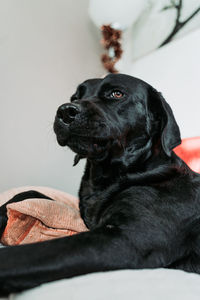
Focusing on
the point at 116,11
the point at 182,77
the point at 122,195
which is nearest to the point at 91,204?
the point at 122,195

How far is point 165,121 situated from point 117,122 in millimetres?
205

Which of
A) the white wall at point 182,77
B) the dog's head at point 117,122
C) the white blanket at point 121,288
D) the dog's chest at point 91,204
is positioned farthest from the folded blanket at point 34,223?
the white wall at point 182,77

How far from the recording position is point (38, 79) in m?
2.37

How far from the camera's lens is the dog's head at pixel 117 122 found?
991 millimetres

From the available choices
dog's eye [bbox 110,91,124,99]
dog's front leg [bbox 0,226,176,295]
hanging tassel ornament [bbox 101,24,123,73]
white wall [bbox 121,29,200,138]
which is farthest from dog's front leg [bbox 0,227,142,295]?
hanging tassel ornament [bbox 101,24,123,73]

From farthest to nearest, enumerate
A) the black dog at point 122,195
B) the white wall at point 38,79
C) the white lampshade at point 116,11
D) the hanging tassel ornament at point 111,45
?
the hanging tassel ornament at point 111,45, the white lampshade at point 116,11, the white wall at point 38,79, the black dog at point 122,195

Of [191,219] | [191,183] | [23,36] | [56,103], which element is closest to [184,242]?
[191,219]

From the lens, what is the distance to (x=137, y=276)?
0.58 meters

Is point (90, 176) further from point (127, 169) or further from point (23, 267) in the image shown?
point (23, 267)

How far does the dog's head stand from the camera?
0.99 meters

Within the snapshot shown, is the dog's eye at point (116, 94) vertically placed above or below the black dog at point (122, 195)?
above

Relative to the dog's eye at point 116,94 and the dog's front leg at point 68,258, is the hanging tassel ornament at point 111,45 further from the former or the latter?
the dog's front leg at point 68,258

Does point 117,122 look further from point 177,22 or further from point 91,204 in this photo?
point 177,22

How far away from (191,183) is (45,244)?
0.60 meters
